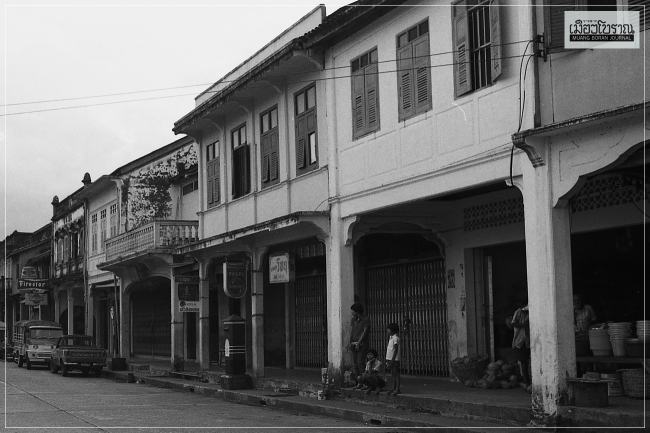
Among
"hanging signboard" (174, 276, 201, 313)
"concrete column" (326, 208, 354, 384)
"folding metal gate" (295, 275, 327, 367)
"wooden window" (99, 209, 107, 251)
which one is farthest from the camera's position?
"wooden window" (99, 209, 107, 251)

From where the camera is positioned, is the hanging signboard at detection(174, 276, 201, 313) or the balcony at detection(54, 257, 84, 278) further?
the balcony at detection(54, 257, 84, 278)

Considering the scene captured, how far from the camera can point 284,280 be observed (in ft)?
70.7

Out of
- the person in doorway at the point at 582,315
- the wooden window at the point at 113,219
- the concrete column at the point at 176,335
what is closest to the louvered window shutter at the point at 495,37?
the person in doorway at the point at 582,315

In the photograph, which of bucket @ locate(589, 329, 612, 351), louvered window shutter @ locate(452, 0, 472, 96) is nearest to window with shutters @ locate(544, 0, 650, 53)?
louvered window shutter @ locate(452, 0, 472, 96)

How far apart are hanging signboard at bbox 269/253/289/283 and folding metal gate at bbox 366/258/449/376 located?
7.19 ft

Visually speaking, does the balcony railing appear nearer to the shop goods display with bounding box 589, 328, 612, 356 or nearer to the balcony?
the balcony

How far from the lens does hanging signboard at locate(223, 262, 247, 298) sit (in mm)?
22484

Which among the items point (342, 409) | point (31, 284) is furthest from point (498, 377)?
point (31, 284)

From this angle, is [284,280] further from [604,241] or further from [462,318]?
[604,241]

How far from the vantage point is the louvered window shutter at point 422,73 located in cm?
1551

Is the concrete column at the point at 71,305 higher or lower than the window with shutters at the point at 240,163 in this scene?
lower

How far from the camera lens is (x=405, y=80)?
1627cm

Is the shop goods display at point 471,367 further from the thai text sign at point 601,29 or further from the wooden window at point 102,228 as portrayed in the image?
the wooden window at point 102,228

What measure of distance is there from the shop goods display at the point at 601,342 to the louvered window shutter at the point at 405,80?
5.06 meters
